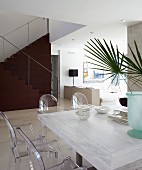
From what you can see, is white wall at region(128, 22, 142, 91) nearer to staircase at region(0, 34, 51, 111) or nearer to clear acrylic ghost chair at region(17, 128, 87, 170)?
staircase at region(0, 34, 51, 111)

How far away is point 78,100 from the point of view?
122 inches

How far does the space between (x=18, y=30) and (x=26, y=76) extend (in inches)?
83.8

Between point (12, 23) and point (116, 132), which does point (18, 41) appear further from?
point (116, 132)

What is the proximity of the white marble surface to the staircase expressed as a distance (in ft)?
15.1

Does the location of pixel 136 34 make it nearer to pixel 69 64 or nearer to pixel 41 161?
pixel 41 161

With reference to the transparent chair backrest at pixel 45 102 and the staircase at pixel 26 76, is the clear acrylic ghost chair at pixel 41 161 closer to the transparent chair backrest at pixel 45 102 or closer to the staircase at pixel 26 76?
the transparent chair backrest at pixel 45 102

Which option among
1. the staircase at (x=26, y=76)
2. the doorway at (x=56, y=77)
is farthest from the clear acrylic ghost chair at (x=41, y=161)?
the doorway at (x=56, y=77)

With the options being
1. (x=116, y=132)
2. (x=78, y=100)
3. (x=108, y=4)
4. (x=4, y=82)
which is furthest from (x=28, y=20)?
(x=116, y=132)

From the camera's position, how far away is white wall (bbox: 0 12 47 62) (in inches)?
297

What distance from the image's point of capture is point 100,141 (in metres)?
1.34

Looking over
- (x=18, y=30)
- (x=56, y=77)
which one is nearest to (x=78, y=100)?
(x=18, y=30)

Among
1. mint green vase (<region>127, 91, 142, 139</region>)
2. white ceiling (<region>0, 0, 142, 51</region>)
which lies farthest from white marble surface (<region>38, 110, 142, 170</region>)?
white ceiling (<region>0, 0, 142, 51</region>)

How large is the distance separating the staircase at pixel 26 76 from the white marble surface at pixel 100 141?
4.60 meters

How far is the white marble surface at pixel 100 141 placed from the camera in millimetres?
1138
